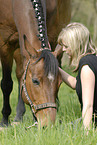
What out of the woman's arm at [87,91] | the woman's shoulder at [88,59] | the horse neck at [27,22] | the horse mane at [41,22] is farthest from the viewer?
the horse neck at [27,22]

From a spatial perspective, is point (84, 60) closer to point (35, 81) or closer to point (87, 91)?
point (87, 91)

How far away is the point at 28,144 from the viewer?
7.76 feet

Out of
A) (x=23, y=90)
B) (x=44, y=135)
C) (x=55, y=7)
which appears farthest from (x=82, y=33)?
(x=55, y=7)

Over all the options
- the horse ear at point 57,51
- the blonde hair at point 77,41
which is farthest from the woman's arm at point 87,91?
the horse ear at point 57,51

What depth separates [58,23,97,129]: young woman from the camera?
2793 mm

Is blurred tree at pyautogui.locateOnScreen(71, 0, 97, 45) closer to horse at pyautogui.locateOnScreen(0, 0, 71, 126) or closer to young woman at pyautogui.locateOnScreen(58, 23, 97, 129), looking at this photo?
horse at pyautogui.locateOnScreen(0, 0, 71, 126)

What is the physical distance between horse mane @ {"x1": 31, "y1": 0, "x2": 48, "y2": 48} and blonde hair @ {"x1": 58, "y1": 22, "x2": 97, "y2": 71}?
9.7 inches

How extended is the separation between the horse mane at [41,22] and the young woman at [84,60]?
218 mm

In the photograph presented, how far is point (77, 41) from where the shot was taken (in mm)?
3020

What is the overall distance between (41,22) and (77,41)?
0.62 m

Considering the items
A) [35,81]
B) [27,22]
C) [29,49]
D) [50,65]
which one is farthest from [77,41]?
[27,22]

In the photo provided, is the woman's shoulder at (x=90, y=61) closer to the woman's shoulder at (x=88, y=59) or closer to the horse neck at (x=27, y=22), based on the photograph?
the woman's shoulder at (x=88, y=59)

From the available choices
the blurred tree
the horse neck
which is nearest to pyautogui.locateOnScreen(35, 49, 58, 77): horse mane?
the horse neck

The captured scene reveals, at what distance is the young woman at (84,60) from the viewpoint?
279 cm
